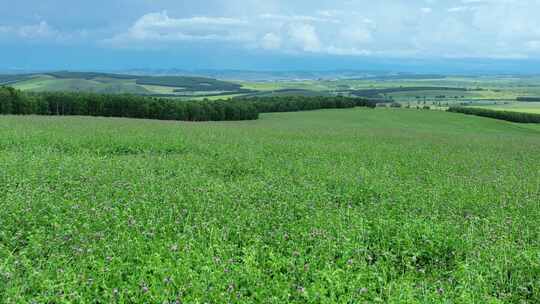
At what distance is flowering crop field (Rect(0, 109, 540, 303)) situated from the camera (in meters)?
6.16

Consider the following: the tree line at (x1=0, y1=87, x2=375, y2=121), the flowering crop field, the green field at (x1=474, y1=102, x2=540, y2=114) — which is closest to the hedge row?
the green field at (x1=474, y1=102, x2=540, y2=114)

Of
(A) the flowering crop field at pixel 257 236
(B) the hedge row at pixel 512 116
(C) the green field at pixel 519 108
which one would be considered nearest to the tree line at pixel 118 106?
(B) the hedge row at pixel 512 116

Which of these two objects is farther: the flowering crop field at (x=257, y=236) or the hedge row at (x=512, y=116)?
the hedge row at (x=512, y=116)

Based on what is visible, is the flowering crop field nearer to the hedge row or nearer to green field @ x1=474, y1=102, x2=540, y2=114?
the hedge row

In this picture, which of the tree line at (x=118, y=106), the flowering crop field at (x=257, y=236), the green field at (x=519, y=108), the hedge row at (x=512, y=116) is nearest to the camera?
the flowering crop field at (x=257, y=236)

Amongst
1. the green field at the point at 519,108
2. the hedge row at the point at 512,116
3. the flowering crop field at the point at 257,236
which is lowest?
the hedge row at the point at 512,116

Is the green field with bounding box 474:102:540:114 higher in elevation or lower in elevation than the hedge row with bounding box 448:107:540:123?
higher

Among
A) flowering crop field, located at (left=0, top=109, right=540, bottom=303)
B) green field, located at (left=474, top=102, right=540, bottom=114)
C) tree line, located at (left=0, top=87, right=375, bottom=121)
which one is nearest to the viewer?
flowering crop field, located at (left=0, top=109, right=540, bottom=303)

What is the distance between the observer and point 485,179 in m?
15.5

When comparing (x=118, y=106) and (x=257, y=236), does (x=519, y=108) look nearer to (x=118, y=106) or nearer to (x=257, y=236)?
(x=118, y=106)

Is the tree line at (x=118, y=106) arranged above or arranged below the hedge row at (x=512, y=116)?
above

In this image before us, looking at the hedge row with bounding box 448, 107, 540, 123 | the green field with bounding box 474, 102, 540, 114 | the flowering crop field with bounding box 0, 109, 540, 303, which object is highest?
the green field with bounding box 474, 102, 540, 114

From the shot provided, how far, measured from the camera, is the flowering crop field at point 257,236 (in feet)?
20.2

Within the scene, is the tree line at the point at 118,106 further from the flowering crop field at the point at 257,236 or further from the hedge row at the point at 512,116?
the flowering crop field at the point at 257,236
